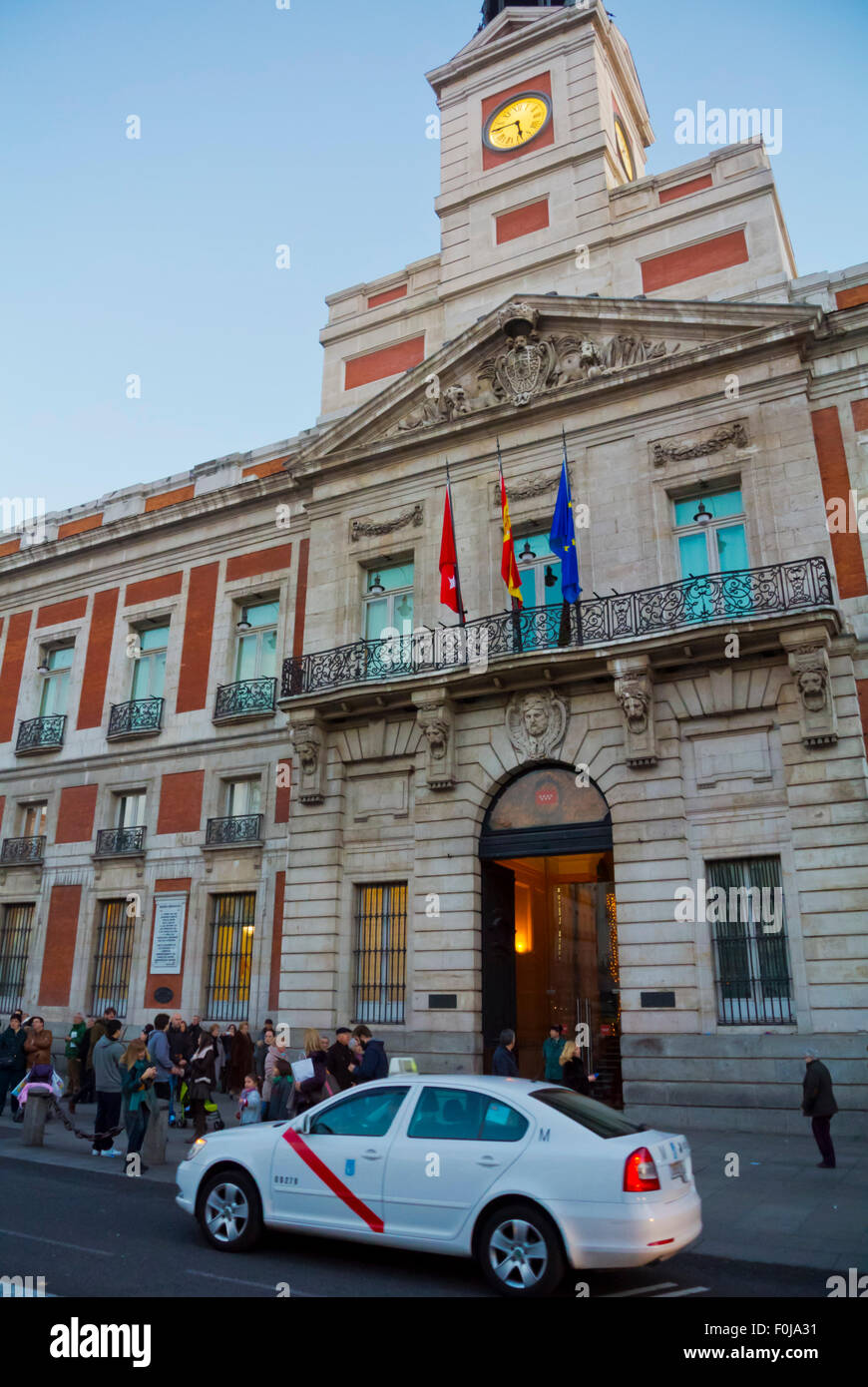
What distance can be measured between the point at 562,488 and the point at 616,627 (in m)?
2.56

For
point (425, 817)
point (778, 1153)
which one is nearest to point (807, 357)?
point (425, 817)

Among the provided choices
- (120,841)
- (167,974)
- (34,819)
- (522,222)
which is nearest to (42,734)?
(34,819)

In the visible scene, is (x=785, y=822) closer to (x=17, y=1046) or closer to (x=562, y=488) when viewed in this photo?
(x=562, y=488)

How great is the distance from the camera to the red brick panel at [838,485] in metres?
15.3

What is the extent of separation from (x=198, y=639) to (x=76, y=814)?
512 cm

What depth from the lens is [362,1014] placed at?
1767 centimetres

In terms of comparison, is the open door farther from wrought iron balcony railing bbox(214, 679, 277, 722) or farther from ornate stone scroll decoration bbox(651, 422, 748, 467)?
ornate stone scroll decoration bbox(651, 422, 748, 467)

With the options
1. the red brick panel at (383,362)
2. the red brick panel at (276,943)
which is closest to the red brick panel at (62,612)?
the red brick panel at (383,362)

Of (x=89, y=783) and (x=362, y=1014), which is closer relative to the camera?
(x=362, y=1014)

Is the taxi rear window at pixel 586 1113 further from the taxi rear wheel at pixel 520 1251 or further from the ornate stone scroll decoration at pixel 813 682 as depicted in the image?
the ornate stone scroll decoration at pixel 813 682

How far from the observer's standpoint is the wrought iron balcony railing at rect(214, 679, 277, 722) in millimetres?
20875

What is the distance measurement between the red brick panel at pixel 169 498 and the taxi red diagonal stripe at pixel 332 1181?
18.8m

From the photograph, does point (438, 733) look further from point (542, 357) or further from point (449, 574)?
point (542, 357)

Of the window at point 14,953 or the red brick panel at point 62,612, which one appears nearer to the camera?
the window at point 14,953
